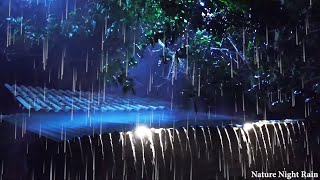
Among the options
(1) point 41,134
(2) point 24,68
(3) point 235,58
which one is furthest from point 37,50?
(3) point 235,58

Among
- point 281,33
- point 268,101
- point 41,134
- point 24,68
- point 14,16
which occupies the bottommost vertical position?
point 41,134

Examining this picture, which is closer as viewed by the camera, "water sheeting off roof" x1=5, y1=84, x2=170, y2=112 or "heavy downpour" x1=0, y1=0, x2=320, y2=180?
"heavy downpour" x1=0, y1=0, x2=320, y2=180

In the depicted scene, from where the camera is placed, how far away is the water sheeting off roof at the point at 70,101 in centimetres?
681

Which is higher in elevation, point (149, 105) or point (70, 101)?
point (70, 101)

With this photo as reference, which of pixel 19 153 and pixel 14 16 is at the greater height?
pixel 14 16

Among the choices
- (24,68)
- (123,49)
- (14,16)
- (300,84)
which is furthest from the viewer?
(24,68)

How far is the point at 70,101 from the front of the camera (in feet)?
26.1

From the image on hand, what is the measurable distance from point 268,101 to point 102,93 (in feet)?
16.4

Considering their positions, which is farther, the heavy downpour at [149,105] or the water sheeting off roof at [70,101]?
the water sheeting off roof at [70,101]

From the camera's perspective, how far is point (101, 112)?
7.22m

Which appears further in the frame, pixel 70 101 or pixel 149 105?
pixel 149 105

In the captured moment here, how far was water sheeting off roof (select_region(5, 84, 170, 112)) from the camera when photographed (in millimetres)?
6809

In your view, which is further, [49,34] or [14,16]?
[14,16]

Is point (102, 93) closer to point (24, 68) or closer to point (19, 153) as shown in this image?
point (24, 68)
